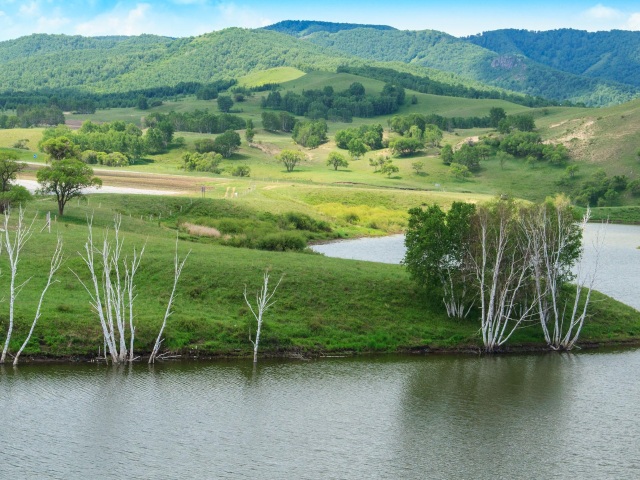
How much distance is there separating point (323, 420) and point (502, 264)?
25.3 meters

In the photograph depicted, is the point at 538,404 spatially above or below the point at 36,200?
below

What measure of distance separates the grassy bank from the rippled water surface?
8.00 feet

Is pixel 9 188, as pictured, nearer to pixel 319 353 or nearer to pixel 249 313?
pixel 249 313

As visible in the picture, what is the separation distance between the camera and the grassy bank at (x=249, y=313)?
54.6 metres

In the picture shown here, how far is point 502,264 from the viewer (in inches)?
2509

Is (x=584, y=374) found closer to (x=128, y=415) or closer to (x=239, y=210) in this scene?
(x=128, y=415)

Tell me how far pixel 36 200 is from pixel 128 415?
67057 mm

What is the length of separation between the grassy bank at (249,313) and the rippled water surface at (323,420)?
2439 mm

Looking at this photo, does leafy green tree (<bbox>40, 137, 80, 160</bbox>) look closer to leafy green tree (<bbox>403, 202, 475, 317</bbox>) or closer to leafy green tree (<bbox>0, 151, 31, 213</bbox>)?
leafy green tree (<bbox>0, 151, 31, 213</bbox>)

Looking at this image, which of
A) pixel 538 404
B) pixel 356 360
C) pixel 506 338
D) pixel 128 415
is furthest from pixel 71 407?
pixel 506 338

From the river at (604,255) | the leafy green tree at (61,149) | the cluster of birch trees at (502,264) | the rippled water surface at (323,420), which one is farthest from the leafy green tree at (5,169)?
the cluster of birch trees at (502,264)

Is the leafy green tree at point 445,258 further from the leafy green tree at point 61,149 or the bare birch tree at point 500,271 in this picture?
the leafy green tree at point 61,149

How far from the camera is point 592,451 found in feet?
Answer: 133

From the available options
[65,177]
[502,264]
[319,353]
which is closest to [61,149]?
[65,177]
